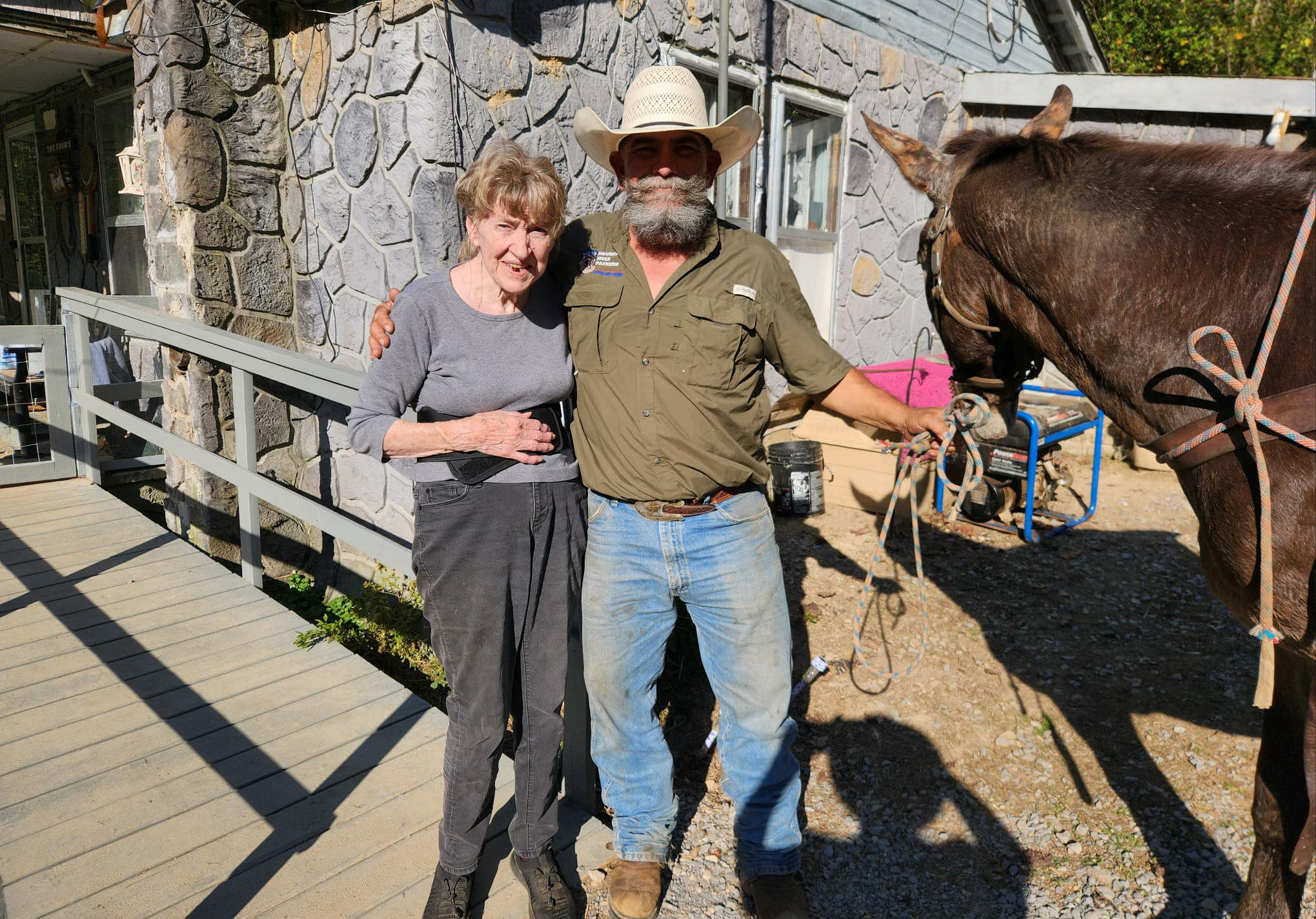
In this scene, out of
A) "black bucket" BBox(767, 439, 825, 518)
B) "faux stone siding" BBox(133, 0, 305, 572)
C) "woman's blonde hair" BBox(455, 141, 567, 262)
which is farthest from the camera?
"black bucket" BBox(767, 439, 825, 518)

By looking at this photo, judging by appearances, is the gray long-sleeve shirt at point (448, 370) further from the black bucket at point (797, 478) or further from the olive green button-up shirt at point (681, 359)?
the black bucket at point (797, 478)

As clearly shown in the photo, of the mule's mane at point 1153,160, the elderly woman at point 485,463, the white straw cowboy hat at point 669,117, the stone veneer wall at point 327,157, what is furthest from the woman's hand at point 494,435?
the stone veneer wall at point 327,157

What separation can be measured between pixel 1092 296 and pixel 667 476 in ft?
3.51

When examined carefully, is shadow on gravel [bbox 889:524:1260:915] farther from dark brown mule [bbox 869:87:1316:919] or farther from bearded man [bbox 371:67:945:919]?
bearded man [bbox 371:67:945:919]

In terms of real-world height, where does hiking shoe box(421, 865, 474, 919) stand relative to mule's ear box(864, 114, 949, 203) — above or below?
below

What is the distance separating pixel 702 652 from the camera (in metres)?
2.27

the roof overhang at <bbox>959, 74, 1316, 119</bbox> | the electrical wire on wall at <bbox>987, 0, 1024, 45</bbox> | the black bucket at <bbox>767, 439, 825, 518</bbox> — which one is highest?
the electrical wire on wall at <bbox>987, 0, 1024, 45</bbox>

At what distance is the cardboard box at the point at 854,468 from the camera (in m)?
5.79

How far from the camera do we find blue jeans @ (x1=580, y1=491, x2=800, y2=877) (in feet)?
7.04

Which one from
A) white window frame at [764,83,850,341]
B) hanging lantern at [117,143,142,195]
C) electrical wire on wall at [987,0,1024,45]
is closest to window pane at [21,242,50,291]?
hanging lantern at [117,143,142,195]

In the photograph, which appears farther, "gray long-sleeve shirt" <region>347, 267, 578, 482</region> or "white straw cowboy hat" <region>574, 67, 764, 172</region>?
"white straw cowboy hat" <region>574, 67, 764, 172</region>

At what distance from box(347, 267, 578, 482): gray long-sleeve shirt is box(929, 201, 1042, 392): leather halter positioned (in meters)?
1.09

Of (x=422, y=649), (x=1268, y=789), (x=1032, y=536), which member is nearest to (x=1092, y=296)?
(x=1268, y=789)

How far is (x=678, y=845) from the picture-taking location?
2.62m
